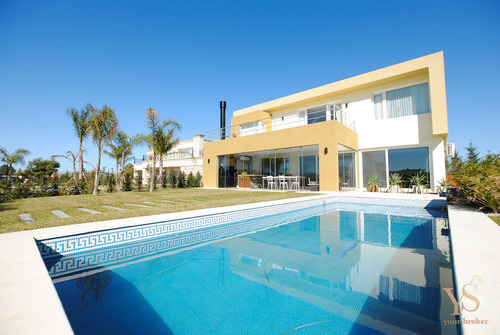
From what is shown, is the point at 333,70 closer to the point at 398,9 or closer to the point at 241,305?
the point at 398,9

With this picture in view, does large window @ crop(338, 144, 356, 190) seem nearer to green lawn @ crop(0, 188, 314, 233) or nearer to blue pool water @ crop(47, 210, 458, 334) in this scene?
green lawn @ crop(0, 188, 314, 233)

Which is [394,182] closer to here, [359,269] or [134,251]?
[359,269]

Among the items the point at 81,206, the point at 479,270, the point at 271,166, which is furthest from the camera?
the point at 271,166

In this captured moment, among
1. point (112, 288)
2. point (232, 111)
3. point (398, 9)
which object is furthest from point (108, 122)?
point (398, 9)

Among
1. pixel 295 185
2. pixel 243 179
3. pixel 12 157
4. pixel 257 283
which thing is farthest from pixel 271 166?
pixel 12 157

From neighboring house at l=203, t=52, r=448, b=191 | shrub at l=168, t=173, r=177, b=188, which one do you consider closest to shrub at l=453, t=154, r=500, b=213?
neighboring house at l=203, t=52, r=448, b=191

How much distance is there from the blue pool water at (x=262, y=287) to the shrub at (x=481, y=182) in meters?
2.51

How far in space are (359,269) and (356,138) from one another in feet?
41.4

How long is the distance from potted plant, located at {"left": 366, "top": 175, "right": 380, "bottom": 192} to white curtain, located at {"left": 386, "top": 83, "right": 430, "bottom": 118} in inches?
154

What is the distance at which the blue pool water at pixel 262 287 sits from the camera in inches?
79.6

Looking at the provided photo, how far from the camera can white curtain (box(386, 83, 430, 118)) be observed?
39.9 feet

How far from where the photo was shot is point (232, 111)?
22.4 m

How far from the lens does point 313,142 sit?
12.6 m

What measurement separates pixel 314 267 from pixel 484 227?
3385 millimetres
